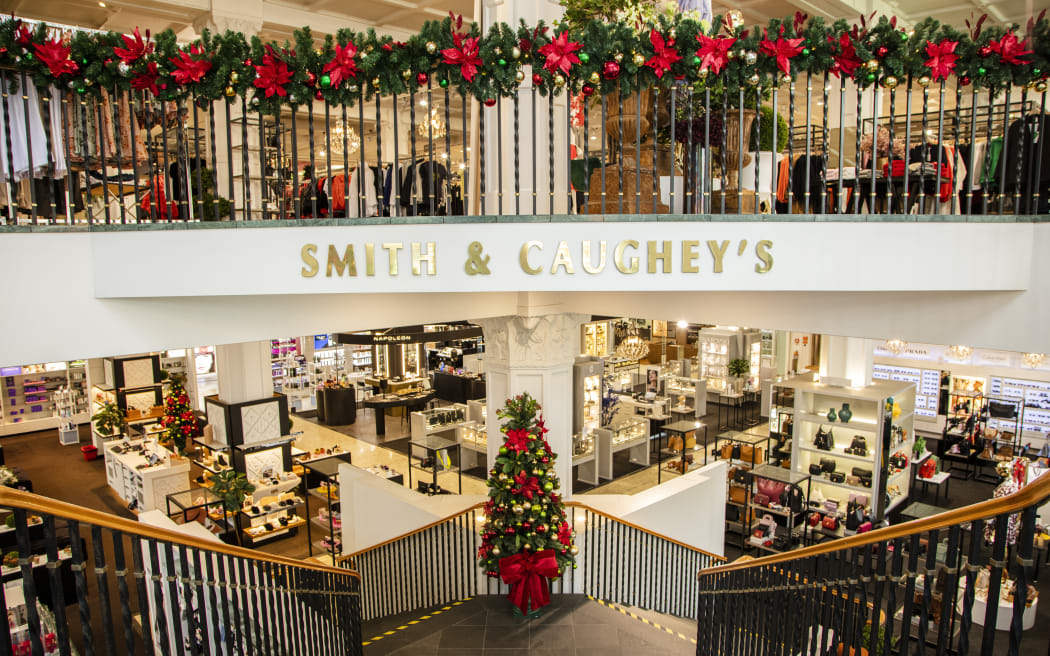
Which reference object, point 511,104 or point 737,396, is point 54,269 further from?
point 737,396

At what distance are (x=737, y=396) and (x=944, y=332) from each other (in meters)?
12.1

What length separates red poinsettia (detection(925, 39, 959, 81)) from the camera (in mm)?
3941

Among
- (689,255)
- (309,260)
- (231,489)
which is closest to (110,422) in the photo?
(231,489)

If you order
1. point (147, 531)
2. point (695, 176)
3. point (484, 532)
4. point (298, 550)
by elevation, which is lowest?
point (298, 550)

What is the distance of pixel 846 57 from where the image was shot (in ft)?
13.2

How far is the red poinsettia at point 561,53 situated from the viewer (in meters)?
4.00

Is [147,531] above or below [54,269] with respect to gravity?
below

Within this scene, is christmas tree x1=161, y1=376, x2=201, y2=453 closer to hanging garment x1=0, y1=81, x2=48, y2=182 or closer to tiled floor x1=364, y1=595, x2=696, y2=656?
tiled floor x1=364, y1=595, x2=696, y2=656

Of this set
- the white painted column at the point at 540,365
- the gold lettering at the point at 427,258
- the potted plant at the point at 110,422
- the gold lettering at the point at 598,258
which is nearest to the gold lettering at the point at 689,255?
the gold lettering at the point at 598,258

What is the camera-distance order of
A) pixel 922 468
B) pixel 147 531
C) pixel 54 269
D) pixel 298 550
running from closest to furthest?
pixel 147 531
pixel 54 269
pixel 298 550
pixel 922 468

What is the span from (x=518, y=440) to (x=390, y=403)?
403 inches

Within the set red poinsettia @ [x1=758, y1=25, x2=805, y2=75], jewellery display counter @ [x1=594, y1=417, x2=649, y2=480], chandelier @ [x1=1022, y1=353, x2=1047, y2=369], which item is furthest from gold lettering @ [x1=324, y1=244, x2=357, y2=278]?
chandelier @ [x1=1022, y1=353, x2=1047, y2=369]

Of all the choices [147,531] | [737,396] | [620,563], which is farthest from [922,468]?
[147,531]

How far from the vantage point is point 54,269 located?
13.1 feet
